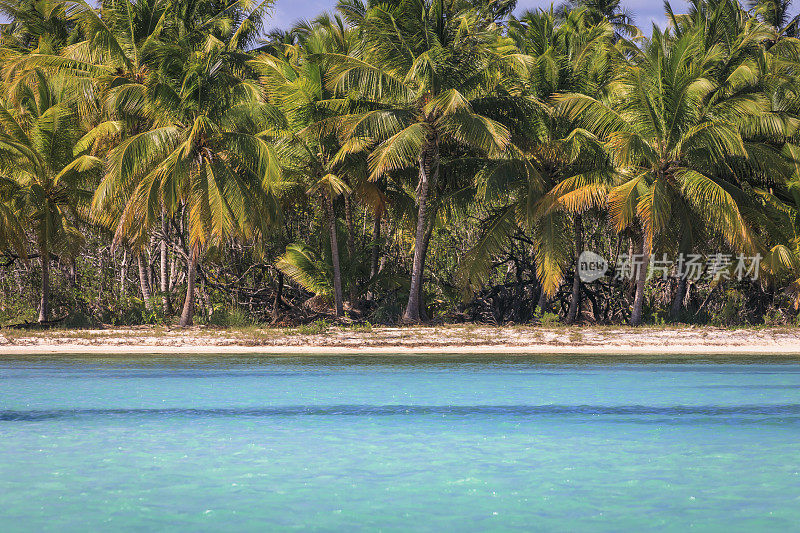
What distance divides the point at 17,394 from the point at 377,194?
10.8 m

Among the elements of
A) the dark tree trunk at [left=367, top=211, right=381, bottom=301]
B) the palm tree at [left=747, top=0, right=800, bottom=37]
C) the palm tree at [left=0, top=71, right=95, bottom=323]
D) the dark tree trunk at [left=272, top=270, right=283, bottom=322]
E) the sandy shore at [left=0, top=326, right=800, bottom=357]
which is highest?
the palm tree at [left=747, top=0, right=800, bottom=37]

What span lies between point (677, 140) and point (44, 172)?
45.1 ft

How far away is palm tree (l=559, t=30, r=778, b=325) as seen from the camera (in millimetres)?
17016

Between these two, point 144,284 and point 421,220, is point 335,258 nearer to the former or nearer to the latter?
point 421,220

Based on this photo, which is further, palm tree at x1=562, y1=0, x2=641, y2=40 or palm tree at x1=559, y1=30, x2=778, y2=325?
palm tree at x1=562, y1=0, x2=641, y2=40

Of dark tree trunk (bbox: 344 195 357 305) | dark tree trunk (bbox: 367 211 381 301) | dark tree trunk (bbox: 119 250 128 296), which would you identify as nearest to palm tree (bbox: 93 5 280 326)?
dark tree trunk (bbox: 344 195 357 305)

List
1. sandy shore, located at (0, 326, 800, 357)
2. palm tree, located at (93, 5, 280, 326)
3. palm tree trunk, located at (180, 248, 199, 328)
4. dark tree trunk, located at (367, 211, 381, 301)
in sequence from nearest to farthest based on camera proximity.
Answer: sandy shore, located at (0, 326, 800, 357), palm tree, located at (93, 5, 280, 326), palm tree trunk, located at (180, 248, 199, 328), dark tree trunk, located at (367, 211, 381, 301)

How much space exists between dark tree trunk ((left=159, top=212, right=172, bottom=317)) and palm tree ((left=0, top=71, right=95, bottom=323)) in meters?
1.89

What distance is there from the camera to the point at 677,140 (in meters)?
18.0

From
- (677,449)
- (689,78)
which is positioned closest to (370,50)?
(689,78)

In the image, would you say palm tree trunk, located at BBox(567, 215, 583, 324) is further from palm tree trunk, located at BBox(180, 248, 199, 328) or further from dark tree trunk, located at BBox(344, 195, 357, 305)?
palm tree trunk, located at BBox(180, 248, 199, 328)

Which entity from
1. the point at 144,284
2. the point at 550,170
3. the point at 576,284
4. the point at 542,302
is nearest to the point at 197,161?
the point at 144,284

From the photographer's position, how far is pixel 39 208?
18.1 m

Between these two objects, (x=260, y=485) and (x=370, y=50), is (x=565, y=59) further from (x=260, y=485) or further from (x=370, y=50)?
(x=260, y=485)
